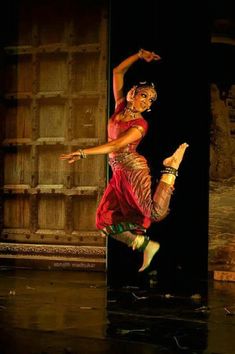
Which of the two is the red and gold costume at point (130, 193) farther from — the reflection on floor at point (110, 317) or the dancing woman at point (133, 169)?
the reflection on floor at point (110, 317)

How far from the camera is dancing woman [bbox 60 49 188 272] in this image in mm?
7973

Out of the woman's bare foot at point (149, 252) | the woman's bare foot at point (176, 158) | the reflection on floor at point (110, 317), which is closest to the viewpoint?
the reflection on floor at point (110, 317)

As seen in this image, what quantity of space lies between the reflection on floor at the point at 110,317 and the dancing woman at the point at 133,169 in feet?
2.06

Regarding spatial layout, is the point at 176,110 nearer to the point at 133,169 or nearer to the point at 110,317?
the point at 133,169

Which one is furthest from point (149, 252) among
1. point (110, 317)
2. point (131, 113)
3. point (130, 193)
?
point (110, 317)

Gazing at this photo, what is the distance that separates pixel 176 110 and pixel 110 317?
308cm

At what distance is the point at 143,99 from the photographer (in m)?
8.01

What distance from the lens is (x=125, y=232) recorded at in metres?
8.17

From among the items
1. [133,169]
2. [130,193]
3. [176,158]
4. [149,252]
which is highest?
[176,158]

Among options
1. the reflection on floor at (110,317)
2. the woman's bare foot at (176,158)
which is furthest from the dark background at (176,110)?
the reflection on floor at (110,317)

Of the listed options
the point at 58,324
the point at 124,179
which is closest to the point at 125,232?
the point at 124,179

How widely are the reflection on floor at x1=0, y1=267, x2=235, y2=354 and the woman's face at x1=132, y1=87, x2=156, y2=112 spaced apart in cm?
208

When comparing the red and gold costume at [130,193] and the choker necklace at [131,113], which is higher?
the choker necklace at [131,113]

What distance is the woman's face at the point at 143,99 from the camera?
26.3 ft
